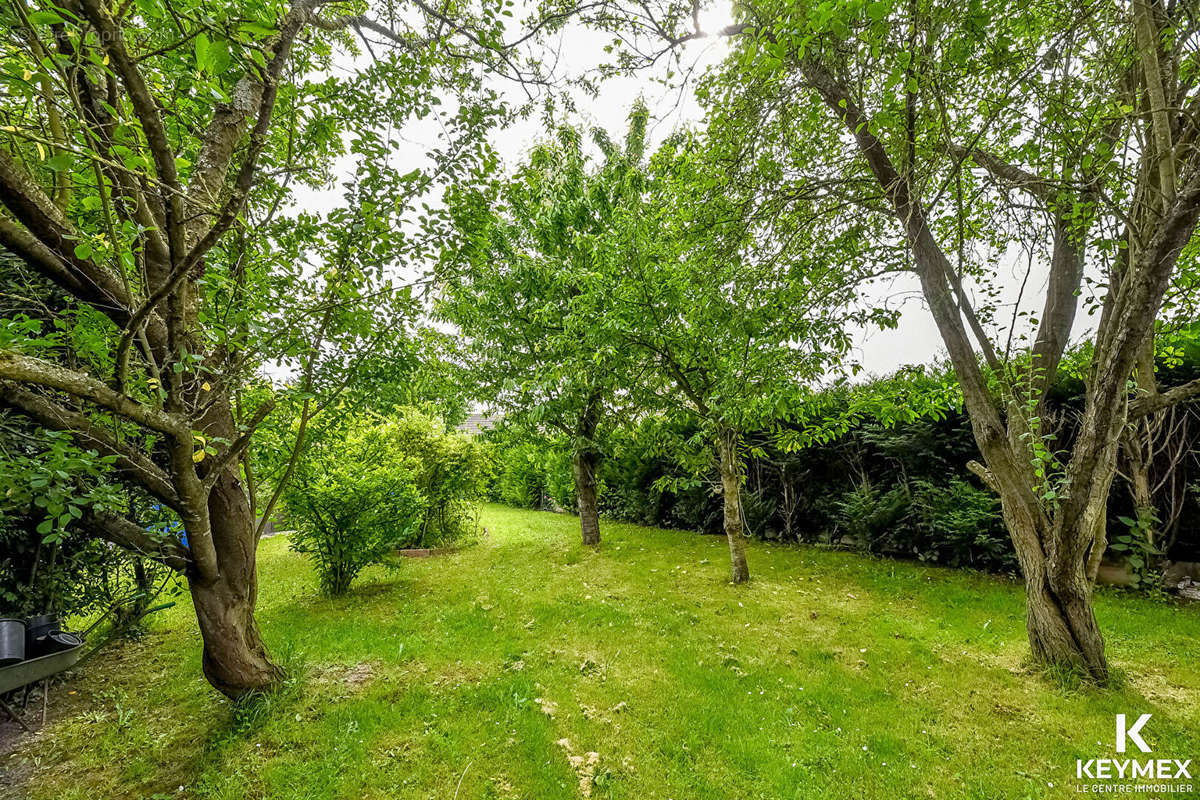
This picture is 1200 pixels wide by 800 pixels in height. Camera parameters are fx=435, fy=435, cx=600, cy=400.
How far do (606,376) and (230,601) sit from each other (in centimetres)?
467

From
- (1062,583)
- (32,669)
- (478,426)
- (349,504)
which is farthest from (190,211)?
(1062,583)

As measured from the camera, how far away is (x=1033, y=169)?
4191mm

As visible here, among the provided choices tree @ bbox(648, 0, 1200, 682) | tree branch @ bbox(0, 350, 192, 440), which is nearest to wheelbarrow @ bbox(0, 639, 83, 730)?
tree branch @ bbox(0, 350, 192, 440)

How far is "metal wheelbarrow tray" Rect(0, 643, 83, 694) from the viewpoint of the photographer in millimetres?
2664

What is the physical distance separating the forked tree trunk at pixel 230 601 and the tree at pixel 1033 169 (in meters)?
4.15

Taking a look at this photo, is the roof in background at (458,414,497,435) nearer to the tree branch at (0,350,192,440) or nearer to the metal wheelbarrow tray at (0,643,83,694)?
the metal wheelbarrow tray at (0,643,83,694)

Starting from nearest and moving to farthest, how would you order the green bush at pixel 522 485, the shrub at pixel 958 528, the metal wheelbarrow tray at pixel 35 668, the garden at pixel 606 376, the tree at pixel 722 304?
the garden at pixel 606 376 < the metal wheelbarrow tray at pixel 35 668 < the tree at pixel 722 304 < the shrub at pixel 958 528 < the green bush at pixel 522 485

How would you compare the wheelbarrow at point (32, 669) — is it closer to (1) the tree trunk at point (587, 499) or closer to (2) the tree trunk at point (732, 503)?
(2) the tree trunk at point (732, 503)

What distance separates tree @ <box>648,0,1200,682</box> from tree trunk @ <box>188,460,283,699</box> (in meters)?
4.16

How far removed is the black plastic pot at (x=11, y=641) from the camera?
2799 mm

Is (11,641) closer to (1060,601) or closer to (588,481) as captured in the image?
(588,481)

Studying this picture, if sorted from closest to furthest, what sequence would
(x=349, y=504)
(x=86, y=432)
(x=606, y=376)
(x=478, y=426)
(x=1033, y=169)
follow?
1. (x=86, y=432)
2. (x=1033, y=169)
3. (x=349, y=504)
4. (x=606, y=376)
5. (x=478, y=426)

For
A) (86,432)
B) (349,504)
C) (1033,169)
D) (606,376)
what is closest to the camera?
(86,432)

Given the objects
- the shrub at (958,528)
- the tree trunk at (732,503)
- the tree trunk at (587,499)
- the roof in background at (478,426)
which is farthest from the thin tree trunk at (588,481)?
the shrub at (958,528)
